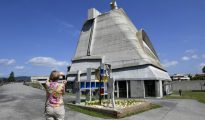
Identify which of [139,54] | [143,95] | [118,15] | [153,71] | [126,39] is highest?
[118,15]

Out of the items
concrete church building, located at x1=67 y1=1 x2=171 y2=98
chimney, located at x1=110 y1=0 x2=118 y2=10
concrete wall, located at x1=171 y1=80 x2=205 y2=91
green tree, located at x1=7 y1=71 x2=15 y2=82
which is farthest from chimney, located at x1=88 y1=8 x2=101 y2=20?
green tree, located at x1=7 y1=71 x2=15 y2=82

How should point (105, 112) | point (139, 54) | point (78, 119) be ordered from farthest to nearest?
point (139, 54) < point (105, 112) < point (78, 119)

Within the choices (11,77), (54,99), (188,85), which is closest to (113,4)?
(188,85)

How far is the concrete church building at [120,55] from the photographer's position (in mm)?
39500

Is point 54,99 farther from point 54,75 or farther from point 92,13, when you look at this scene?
point 92,13

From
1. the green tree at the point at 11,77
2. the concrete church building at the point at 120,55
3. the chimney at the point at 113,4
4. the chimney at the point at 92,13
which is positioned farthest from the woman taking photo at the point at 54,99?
the green tree at the point at 11,77

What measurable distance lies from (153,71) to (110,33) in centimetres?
1118

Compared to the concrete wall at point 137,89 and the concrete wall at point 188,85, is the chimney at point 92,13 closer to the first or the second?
the concrete wall at point 137,89

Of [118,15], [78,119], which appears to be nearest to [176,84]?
[118,15]

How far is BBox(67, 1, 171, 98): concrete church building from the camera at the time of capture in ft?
130

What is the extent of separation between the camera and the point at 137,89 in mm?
39156

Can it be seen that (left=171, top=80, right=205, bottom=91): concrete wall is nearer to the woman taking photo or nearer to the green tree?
the woman taking photo

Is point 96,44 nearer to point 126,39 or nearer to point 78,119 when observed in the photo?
point 126,39

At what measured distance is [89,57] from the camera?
47531 millimetres
